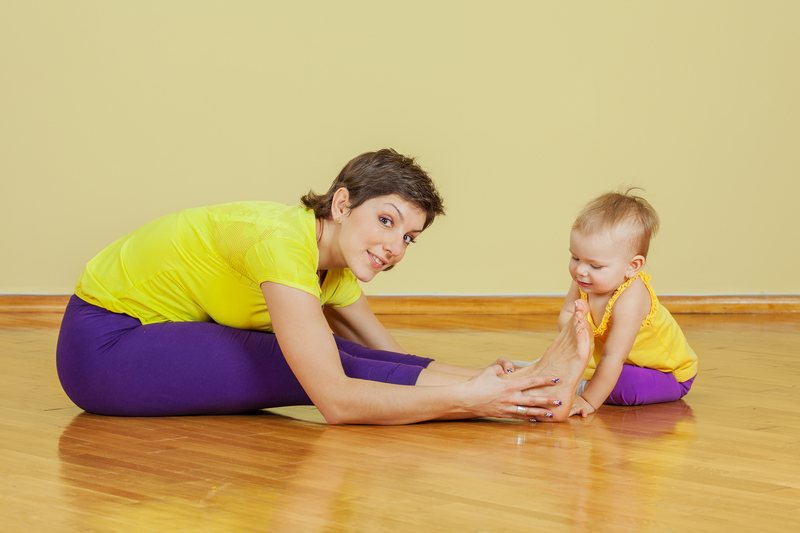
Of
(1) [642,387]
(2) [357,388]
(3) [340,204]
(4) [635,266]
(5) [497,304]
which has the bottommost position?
(5) [497,304]

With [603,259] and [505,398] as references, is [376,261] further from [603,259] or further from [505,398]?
[603,259]

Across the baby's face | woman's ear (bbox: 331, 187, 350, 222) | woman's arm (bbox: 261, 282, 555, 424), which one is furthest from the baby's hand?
woman's ear (bbox: 331, 187, 350, 222)

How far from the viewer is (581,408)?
1562mm

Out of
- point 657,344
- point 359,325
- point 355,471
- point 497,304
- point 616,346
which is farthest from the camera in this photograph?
point 497,304

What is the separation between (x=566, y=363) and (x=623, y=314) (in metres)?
0.23

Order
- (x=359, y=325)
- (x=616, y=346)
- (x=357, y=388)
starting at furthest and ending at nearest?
(x=359, y=325)
(x=616, y=346)
(x=357, y=388)

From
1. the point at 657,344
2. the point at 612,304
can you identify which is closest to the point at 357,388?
the point at 612,304

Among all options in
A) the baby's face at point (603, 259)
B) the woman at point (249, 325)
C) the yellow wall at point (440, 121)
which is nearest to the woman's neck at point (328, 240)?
the woman at point (249, 325)

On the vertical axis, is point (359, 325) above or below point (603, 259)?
below

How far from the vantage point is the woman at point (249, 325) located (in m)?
1.41

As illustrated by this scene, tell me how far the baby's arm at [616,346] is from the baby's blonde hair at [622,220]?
10 centimetres

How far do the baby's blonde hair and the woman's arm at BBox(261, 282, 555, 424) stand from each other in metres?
0.37

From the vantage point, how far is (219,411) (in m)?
1.52

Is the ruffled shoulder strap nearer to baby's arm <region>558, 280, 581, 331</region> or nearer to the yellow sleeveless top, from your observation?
the yellow sleeveless top
